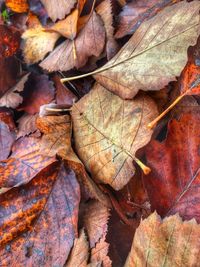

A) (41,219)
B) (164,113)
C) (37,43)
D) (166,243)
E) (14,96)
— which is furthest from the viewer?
(37,43)

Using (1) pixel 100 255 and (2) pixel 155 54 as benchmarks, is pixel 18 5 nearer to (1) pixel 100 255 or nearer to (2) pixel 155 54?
(2) pixel 155 54

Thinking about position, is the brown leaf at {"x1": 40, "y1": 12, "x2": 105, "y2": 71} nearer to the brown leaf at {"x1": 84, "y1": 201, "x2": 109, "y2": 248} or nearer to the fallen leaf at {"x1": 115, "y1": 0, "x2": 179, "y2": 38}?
the fallen leaf at {"x1": 115, "y1": 0, "x2": 179, "y2": 38}

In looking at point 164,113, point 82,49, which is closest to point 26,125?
point 82,49

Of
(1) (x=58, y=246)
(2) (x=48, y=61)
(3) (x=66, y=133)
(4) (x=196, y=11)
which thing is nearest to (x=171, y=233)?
(1) (x=58, y=246)

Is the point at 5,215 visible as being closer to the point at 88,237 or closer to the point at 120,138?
the point at 88,237

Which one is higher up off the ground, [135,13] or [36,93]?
[135,13]

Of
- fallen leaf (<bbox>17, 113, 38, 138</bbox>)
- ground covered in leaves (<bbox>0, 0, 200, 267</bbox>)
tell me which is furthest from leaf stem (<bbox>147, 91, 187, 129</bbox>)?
fallen leaf (<bbox>17, 113, 38, 138</bbox>)

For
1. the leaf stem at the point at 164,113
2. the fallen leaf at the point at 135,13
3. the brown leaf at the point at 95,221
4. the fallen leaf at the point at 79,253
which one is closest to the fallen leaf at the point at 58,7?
the fallen leaf at the point at 135,13
